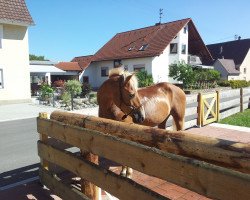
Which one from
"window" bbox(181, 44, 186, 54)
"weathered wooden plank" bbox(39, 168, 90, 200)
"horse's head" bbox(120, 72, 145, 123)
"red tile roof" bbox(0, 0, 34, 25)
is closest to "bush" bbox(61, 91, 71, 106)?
"red tile roof" bbox(0, 0, 34, 25)

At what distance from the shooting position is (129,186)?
8.32 ft

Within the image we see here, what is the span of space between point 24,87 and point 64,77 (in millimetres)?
18654

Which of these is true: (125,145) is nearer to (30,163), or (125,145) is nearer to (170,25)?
(30,163)

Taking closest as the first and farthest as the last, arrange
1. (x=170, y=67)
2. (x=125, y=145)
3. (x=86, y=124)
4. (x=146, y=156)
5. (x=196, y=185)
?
(x=196, y=185) < (x=146, y=156) < (x=125, y=145) < (x=86, y=124) < (x=170, y=67)

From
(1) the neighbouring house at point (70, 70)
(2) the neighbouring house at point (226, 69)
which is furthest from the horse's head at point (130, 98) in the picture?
(2) the neighbouring house at point (226, 69)

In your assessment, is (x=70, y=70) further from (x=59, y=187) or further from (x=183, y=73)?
(x=59, y=187)

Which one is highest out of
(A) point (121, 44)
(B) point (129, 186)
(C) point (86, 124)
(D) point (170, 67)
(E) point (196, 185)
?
(A) point (121, 44)

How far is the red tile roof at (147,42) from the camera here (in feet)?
108

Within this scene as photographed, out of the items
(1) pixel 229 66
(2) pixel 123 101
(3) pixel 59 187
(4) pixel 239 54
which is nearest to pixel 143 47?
(1) pixel 229 66

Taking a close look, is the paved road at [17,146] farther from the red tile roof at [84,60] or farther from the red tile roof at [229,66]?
the red tile roof at [229,66]

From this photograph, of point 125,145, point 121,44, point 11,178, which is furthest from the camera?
point 121,44

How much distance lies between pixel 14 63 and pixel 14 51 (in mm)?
908

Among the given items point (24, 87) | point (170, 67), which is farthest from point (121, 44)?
point (24, 87)

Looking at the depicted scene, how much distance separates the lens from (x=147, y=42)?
34.3 m
